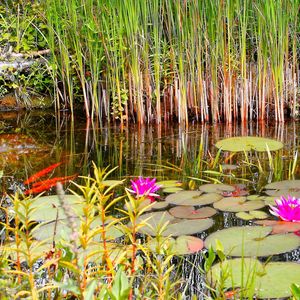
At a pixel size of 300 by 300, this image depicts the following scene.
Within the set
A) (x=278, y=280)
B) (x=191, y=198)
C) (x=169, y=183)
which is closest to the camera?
(x=278, y=280)

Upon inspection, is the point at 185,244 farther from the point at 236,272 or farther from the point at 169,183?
the point at 169,183

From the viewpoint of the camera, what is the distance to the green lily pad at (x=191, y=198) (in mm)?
2715

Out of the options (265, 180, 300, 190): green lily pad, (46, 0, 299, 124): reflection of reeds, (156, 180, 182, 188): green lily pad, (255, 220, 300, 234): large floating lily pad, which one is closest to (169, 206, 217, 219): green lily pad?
(255, 220, 300, 234): large floating lily pad

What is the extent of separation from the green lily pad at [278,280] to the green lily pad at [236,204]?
2.05 feet

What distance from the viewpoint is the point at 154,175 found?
3.34 metres

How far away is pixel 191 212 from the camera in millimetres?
2584

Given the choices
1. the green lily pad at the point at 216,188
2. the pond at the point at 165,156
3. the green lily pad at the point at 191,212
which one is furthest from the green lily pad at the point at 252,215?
the green lily pad at the point at 216,188

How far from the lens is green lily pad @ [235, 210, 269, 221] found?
2493 mm

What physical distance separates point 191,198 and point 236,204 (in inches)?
9.2

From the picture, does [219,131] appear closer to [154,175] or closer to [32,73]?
[154,175]

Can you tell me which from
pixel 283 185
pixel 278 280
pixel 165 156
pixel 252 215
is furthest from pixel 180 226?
pixel 165 156

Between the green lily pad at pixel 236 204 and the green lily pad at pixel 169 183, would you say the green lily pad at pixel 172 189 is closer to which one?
the green lily pad at pixel 169 183

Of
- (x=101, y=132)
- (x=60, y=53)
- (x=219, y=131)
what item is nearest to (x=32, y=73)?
(x=60, y=53)

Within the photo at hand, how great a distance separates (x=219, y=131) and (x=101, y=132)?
973 millimetres
